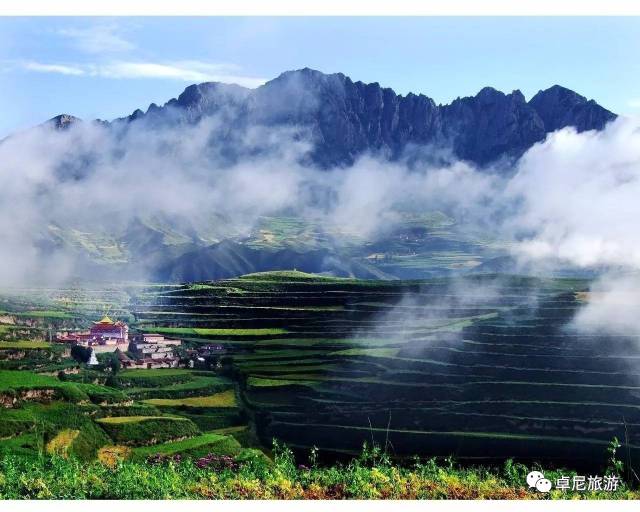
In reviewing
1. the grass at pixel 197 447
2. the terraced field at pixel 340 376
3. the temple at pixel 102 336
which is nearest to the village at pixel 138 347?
the temple at pixel 102 336

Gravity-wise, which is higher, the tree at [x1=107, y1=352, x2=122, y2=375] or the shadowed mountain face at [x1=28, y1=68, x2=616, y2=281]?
the shadowed mountain face at [x1=28, y1=68, x2=616, y2=281]

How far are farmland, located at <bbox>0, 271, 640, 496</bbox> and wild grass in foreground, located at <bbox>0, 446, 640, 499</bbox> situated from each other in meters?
0.44

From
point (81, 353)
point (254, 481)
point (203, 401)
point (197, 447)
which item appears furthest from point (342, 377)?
point (81, 353)

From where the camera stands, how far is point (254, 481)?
748 cm

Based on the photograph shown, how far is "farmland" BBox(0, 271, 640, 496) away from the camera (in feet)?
29.1

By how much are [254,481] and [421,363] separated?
2971 mm

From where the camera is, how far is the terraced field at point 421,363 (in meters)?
9.07

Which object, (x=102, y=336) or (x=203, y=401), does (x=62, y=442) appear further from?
(x=203, y=401)

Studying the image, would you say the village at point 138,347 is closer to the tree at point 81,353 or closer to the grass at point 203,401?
the tree at point 81,353

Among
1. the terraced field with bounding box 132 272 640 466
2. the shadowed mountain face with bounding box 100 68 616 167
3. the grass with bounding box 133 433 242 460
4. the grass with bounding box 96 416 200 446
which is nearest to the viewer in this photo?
the grass with bounding box 133 433 242 460

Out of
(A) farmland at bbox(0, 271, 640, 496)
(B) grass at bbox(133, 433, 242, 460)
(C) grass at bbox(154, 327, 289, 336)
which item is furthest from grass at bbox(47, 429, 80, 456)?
(C) grass at bbox(154, 327, 289, 336)

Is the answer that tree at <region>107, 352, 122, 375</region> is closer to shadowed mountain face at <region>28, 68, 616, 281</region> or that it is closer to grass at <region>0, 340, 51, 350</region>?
grass at <region>0, 340, 51, 350</region>

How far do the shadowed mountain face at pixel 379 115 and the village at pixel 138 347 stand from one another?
2.81 meters

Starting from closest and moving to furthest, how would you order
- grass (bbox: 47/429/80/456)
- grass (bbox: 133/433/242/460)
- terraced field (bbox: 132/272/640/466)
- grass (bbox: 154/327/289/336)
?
grass (bbox: 47/429/80/456) → grass (bbox: 133/433/242/460) → terraced field (bbox: 132/272/640/466) → grass (bbox: 154/327/289/336)
